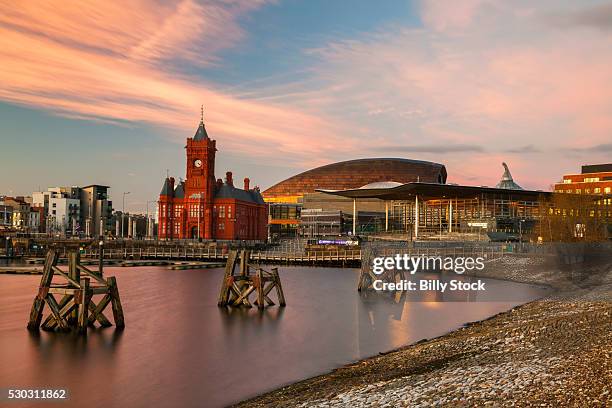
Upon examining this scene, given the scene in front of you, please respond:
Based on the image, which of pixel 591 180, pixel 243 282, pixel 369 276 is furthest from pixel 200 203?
pixel 591 180

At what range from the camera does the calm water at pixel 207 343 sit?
74.8 feet

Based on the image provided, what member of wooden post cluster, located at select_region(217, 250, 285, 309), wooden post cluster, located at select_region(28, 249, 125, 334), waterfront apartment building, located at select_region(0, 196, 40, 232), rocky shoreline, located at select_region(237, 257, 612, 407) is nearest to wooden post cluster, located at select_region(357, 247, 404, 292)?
wooden post cluster, located at select_region(217, 250, 285, 309)

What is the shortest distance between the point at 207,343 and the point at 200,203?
312ft

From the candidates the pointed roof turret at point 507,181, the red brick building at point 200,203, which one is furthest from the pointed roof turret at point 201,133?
the pointed roof turret at point 507,181

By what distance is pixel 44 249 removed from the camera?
12031 cm

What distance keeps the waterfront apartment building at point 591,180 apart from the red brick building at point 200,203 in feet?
285

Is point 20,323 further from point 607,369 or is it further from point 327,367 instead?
point 607,369

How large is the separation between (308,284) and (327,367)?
3758 cm

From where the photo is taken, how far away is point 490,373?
704 inches

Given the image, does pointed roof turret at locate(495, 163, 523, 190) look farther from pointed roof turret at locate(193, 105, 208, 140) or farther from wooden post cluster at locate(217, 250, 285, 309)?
wooden post cluster at locate(217, 250, 285, 309)

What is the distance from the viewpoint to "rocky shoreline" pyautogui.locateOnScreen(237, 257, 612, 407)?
15.2 meters

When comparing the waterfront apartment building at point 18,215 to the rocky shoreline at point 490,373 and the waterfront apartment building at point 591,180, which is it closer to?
the waterfront apartment building at point 591,180

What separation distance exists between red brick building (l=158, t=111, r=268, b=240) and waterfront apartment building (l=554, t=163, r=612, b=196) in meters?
86.9

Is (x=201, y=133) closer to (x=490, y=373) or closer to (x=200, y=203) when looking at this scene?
(x=200, y=203)
